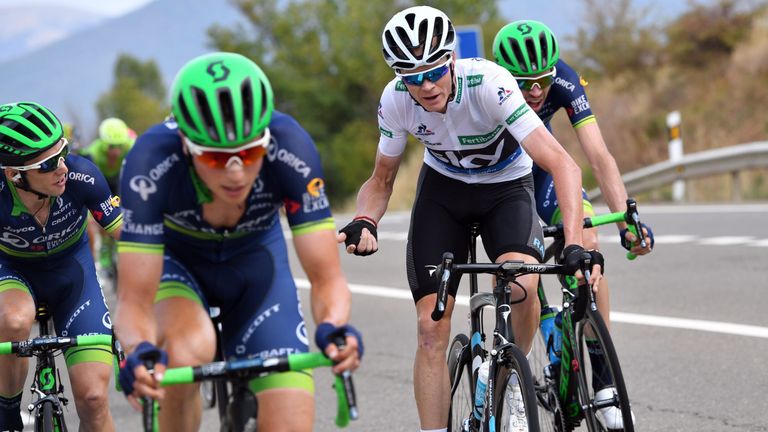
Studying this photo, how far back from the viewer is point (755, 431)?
6215mm

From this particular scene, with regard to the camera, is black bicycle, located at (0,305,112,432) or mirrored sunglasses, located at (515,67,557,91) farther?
mirrored sunglasses, located at (515,67,557,91)

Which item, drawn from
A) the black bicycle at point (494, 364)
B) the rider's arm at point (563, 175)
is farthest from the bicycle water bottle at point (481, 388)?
the rider's arm at point (563, 175)

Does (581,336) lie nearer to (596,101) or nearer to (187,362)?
(187,362)

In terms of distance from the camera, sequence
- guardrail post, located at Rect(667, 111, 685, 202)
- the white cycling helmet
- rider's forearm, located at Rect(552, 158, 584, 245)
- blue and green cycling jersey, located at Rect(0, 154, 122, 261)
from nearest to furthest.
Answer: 1. rider's forearm, located at Rect(552, 158, 584, 245)
2. the white cycling helmet
3. blue and green cycling jersey, located at Rect(0, 154, 122, 261)
4. guardrail post, located at Rect(667, 111, 685, 202)

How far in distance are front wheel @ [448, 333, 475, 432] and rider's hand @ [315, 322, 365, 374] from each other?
167 centimetres

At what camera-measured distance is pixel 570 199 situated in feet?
16.3

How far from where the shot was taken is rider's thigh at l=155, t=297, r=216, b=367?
4059 millimetres

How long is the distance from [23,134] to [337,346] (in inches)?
97.1

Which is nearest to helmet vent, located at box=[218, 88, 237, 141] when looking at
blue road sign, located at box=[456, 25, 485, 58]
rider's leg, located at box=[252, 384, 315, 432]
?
rider's leg, located at box=[252, 384, 315, 432]

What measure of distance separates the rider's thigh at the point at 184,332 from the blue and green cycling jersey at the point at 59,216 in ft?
6.06

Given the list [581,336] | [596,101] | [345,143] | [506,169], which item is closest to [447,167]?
[506,169]

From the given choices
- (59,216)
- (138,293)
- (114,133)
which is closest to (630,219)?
(138,293)

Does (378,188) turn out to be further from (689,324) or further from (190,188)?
(689,324)

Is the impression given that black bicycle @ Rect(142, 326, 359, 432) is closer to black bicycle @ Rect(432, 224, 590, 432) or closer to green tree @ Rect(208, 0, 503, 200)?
black bicycle @ Rect(432, 224, 590, 432)
